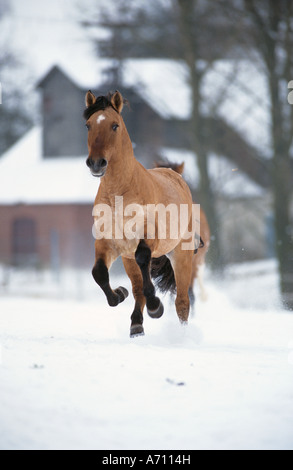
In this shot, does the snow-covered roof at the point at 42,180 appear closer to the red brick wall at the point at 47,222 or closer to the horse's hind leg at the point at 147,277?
the red brick wall at the point at 47,222

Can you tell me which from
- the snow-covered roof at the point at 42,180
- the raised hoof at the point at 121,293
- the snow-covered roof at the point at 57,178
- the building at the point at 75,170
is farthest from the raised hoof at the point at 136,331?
→ the snow-covered roof at the point at 42,180

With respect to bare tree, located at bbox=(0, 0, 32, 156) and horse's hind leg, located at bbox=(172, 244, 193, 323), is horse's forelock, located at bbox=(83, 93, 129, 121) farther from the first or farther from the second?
bare tree, located at bbox=(0, 0, 32, 156)

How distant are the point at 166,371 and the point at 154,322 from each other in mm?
2317

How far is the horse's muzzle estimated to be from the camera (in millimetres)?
4324

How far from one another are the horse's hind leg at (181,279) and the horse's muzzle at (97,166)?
1.75m

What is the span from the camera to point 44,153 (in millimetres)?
25094

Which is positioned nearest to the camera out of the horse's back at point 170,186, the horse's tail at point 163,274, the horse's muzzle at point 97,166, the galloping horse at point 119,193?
the horse's muzzle at point 97,166

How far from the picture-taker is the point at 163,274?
253 inches

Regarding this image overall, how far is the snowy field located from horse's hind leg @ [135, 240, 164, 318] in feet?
1.14

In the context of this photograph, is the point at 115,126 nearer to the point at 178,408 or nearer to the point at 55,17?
the point at 178,408

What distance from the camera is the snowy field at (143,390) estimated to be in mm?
3387

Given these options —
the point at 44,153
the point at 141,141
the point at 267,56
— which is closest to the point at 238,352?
the point at 267,56

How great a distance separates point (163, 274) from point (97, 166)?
237cm

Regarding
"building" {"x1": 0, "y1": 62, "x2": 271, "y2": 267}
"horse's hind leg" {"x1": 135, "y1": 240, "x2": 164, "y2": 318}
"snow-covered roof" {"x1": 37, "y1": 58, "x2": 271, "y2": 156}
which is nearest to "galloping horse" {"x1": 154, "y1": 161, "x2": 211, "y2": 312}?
"horse's hind leg" {"x1": 135, "y1": 240, "x2": 164, "y2": 318}
